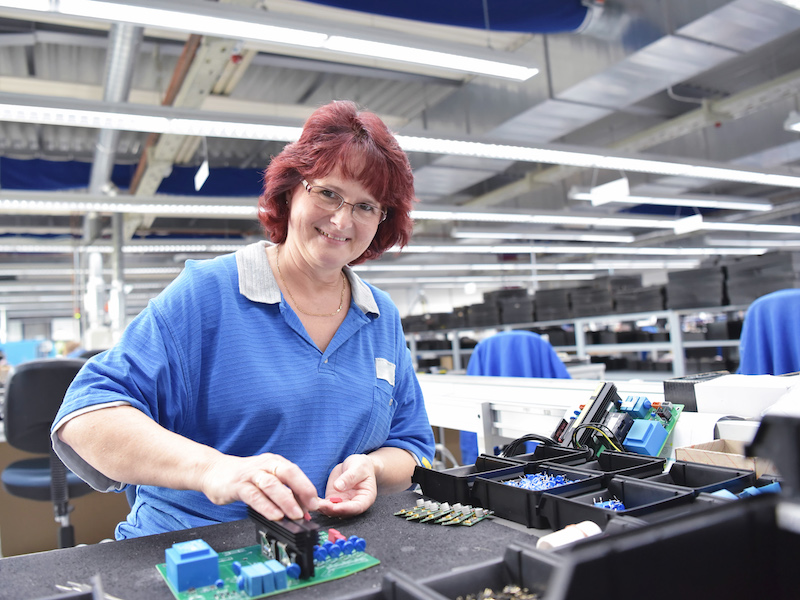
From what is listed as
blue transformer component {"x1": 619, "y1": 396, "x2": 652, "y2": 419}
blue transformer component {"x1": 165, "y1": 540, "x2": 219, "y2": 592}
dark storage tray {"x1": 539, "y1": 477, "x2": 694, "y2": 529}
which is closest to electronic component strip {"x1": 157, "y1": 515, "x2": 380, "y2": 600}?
blue transformer component {"x1": 165, "y1": 540, "x2": 219, "y2": 592}

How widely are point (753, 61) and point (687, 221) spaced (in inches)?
68.7

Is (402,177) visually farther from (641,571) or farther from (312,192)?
(641,571)

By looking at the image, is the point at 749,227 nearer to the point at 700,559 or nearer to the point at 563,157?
the point at 563,157

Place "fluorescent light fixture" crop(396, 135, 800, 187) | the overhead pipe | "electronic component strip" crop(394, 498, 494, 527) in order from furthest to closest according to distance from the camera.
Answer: "fluorescent light fixture" crop(396, 135, 800, 187)
the overhead pipe
"electronic component strip" crop(394, 498, 494, 527)

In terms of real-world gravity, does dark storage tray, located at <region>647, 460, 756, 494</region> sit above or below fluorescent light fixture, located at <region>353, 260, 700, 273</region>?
below

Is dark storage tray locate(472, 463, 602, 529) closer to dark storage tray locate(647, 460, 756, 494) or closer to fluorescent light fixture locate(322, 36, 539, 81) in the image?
dark storage tray locate(647, 460, 756, 494)

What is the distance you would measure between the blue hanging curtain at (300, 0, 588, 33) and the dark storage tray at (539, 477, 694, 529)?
2.81 m

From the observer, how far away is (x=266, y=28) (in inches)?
93.2

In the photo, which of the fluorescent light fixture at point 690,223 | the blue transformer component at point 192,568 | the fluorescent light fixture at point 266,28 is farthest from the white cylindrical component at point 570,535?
the fluorescent light fixture at point 690,223

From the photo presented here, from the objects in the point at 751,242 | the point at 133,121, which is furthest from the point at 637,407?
the point at 751,242

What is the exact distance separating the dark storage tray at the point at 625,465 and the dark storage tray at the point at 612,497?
30mm

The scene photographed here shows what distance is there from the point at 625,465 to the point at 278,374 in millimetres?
587

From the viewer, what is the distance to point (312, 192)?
1083 millimetres

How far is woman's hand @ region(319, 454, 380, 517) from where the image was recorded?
0.81 m
